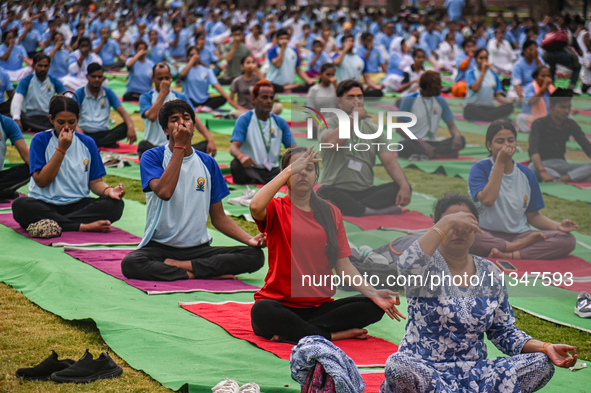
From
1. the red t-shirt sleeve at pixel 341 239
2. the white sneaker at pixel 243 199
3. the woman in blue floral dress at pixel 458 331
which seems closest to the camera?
the woman in blue floral dress at pixel 458 331

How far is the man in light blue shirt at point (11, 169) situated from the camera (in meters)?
6.12

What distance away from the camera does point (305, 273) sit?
3639mm

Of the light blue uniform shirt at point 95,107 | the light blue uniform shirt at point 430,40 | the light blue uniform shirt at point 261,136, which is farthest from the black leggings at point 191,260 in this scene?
the light blue uniform shirt at point 430,40

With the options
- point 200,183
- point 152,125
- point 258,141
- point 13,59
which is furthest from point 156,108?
point 13,59

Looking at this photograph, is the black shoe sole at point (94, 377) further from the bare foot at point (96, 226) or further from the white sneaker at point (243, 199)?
the white sneaker at point (243, 199)

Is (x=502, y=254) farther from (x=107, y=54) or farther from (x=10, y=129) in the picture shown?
(x=107, y=54)

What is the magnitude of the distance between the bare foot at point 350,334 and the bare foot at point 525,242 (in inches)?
67.3

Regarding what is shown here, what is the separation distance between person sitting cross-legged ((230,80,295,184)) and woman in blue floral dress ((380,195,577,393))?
4.16 m

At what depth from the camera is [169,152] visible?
15.0ft

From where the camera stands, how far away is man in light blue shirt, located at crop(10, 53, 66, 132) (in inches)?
347

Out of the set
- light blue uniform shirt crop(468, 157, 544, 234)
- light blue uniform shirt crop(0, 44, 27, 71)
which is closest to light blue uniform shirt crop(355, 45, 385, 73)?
light blue uniform shirt crop(0, 44, 27, 71)

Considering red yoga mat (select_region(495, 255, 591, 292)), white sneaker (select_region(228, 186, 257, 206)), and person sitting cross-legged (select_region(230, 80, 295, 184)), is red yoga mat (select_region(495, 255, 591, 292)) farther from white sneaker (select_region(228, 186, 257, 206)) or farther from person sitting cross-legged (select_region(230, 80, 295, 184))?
person sitting cross-legged (select_region(230, 80, 295, 184))

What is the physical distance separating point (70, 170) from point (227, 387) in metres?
2.99

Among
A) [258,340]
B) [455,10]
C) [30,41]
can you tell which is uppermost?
[455,10]
